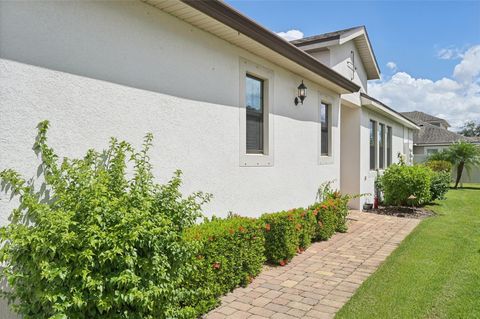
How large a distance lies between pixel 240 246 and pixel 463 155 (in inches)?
959

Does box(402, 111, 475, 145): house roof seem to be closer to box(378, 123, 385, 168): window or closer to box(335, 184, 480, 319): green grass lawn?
box(378, 123, 385, 168): window

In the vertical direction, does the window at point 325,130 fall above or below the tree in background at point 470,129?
below

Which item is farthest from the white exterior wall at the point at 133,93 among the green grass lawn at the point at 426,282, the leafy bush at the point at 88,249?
the green grass lawn at the point at 426,282

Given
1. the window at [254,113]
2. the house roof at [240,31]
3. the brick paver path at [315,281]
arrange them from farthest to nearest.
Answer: the window at [254,113], the house roof at [240,31], the brick paver path at [315,281]

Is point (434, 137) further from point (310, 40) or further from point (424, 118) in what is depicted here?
point (310, 40)

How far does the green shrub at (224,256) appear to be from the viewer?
13.9ft

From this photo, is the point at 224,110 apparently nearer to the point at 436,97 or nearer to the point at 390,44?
the point at 390,44

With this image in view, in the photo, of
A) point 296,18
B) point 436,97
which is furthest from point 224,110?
point 436,97

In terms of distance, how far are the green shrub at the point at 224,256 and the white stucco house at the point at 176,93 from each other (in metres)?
0.75

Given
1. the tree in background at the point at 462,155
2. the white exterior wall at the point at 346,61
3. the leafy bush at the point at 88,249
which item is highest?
the white exterior wall at the point at 346,61

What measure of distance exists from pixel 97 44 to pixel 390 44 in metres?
14.3

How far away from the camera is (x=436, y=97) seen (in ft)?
242

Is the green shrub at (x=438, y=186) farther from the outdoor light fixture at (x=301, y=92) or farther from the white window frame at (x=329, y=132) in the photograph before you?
the outdoor light fixture at (x=301, y=92)

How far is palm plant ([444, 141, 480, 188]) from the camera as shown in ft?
76.9
